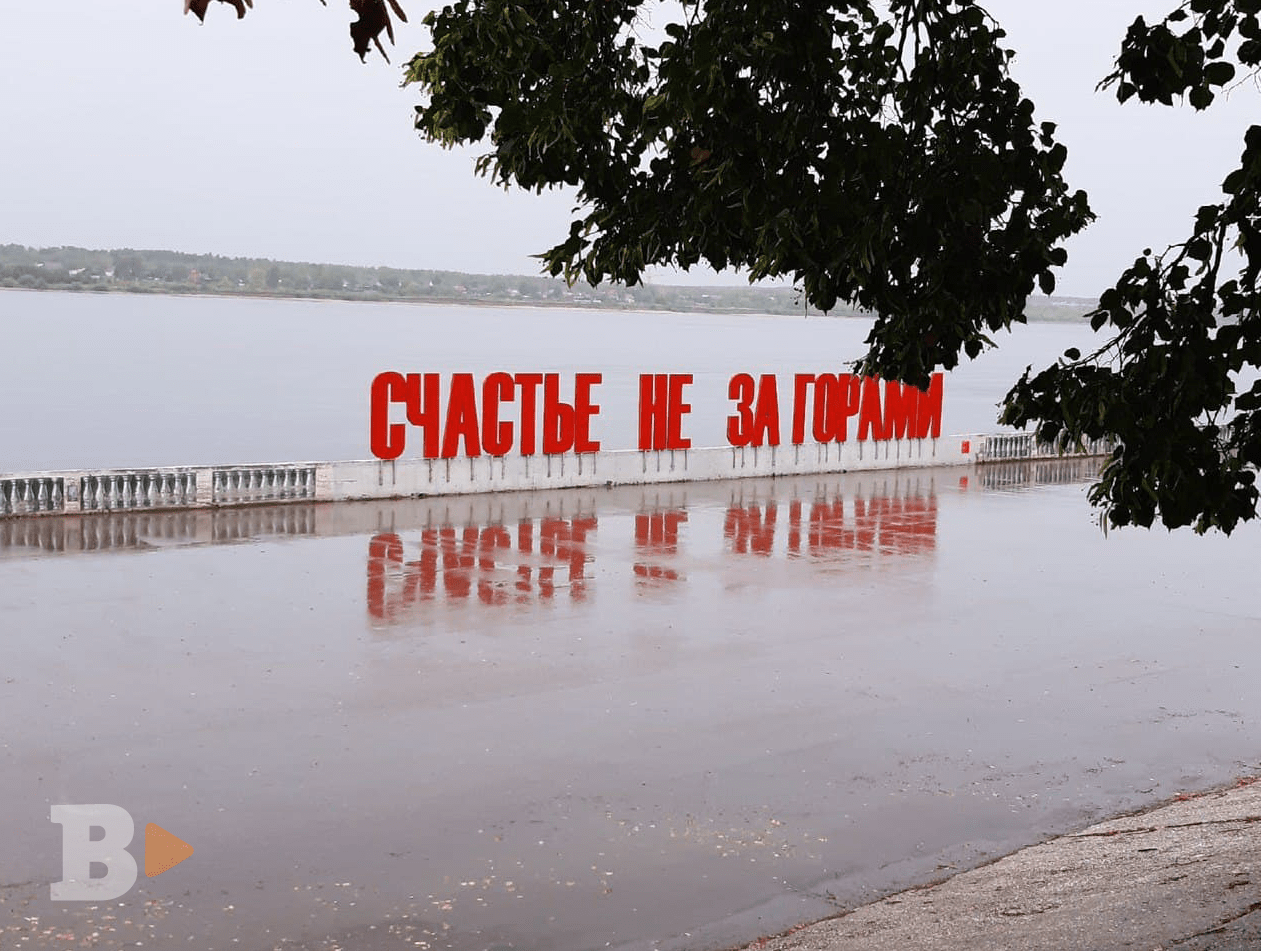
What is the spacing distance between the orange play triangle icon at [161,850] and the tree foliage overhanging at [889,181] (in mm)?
4837

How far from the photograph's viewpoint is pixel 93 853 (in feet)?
35.1

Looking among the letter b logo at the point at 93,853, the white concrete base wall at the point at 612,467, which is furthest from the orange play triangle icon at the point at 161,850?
the white concrete base wall at the point at 612,467

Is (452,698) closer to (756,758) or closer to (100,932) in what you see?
(756,758)

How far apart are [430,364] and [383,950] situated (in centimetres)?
14845

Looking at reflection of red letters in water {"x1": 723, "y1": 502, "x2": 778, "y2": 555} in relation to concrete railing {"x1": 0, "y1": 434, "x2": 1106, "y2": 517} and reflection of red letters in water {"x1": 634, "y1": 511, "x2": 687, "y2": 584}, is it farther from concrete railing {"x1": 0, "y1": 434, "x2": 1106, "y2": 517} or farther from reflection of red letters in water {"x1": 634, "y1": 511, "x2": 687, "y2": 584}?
concrete railing {"x1": 0, "y1": 434, "x2": 1106, "y2": 517}

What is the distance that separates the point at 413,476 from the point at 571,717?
16.3 meters

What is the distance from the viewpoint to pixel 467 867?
35.0 ft

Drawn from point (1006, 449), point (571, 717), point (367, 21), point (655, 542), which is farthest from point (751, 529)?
point (367, 21)

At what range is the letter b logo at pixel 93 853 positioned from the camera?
32.6 feet

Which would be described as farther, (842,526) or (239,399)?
(239,399)

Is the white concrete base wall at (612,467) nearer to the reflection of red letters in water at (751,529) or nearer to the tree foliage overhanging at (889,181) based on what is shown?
the reflection of red letters in water at (751,529)

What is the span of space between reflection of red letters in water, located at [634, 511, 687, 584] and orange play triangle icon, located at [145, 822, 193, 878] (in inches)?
448

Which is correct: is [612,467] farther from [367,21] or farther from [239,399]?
[239,399]

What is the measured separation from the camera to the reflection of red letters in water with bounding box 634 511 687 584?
2248 centimetres
